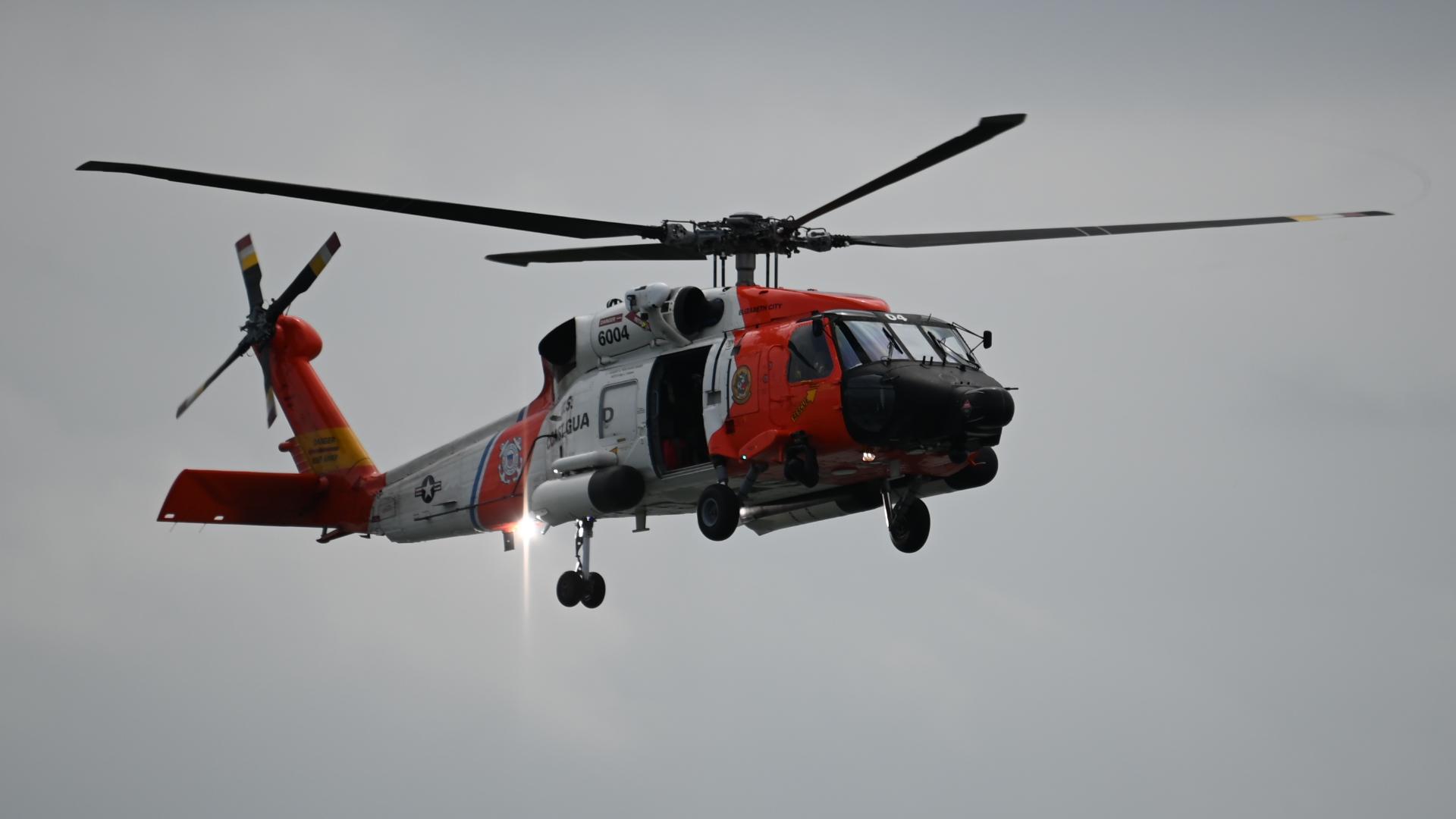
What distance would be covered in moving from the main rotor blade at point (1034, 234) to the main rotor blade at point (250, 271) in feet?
32.5

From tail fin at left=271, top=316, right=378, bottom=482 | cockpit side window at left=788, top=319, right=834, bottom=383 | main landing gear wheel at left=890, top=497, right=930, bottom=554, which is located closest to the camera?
cockpit side window at left=788, top=319, right=834, bottom=383

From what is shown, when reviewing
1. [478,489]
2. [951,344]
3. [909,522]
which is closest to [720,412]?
[909,522]

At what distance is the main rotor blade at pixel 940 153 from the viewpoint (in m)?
16.1

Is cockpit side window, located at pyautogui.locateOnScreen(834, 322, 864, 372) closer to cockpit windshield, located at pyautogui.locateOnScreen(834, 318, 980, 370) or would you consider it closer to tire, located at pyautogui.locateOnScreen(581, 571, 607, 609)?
cockpit windshield, located at pyautogui.locateOnScreen(834, 318, 980, 370)

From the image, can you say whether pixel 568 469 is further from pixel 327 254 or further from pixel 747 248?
pixel 327 254

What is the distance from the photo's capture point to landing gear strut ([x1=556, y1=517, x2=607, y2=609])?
22344 millimetres

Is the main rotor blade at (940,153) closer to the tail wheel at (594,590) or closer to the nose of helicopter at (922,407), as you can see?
the nose of helicopter at (922,407)

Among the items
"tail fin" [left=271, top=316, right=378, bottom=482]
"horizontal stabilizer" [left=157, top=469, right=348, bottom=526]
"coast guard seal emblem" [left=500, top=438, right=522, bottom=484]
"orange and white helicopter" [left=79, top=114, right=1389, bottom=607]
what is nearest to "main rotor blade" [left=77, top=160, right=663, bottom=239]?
"orange and white helicopter" [left=79, top=114, right=1389, bottom=607]

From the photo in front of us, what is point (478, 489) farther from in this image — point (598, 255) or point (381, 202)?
point (381, 202)

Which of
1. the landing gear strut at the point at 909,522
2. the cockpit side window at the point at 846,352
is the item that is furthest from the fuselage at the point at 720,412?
the landing gear strut at the point at 909,522

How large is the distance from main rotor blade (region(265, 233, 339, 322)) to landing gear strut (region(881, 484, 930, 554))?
9.70 meters

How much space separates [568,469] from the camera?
2175 cm

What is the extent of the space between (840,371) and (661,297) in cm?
290

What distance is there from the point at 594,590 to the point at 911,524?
438 centimetres
